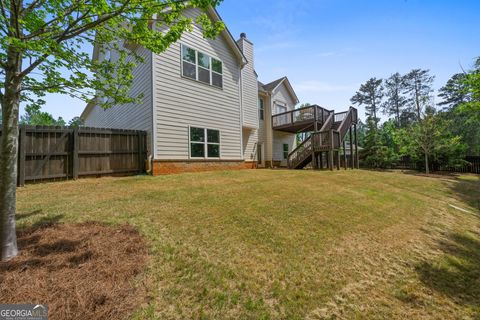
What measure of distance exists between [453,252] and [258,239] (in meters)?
4.22

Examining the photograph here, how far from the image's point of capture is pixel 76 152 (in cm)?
771

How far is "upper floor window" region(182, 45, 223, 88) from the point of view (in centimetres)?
1025

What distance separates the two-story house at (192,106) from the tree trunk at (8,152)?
19.3 ft

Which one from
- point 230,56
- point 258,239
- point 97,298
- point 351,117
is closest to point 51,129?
point 97,298

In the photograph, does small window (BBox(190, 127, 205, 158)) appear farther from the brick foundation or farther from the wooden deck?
the wooden deck

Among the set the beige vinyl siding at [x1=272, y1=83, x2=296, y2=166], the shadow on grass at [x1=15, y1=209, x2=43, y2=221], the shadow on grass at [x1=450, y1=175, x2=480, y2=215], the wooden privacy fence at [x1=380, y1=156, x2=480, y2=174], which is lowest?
the shadow on grass at [x1=450, y1=175, x2=480, y2=215]

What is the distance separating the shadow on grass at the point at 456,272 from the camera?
3.06 metres

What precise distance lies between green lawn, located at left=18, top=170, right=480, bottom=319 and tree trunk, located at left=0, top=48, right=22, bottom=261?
1271mm

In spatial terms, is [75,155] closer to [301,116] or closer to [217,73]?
[217,73]

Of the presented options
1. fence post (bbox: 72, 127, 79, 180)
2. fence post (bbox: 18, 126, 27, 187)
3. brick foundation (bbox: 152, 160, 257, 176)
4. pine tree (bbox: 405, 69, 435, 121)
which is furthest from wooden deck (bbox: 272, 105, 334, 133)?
pine tree (bbox: 405, 69, 435, 121)

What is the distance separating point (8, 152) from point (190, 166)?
7142 mm

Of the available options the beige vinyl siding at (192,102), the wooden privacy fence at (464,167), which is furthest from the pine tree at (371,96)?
the beige vinyl siding at (192,102)

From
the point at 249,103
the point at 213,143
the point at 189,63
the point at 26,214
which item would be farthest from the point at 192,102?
the point at 26,214

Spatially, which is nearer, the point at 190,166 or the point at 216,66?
the point at 190,166
